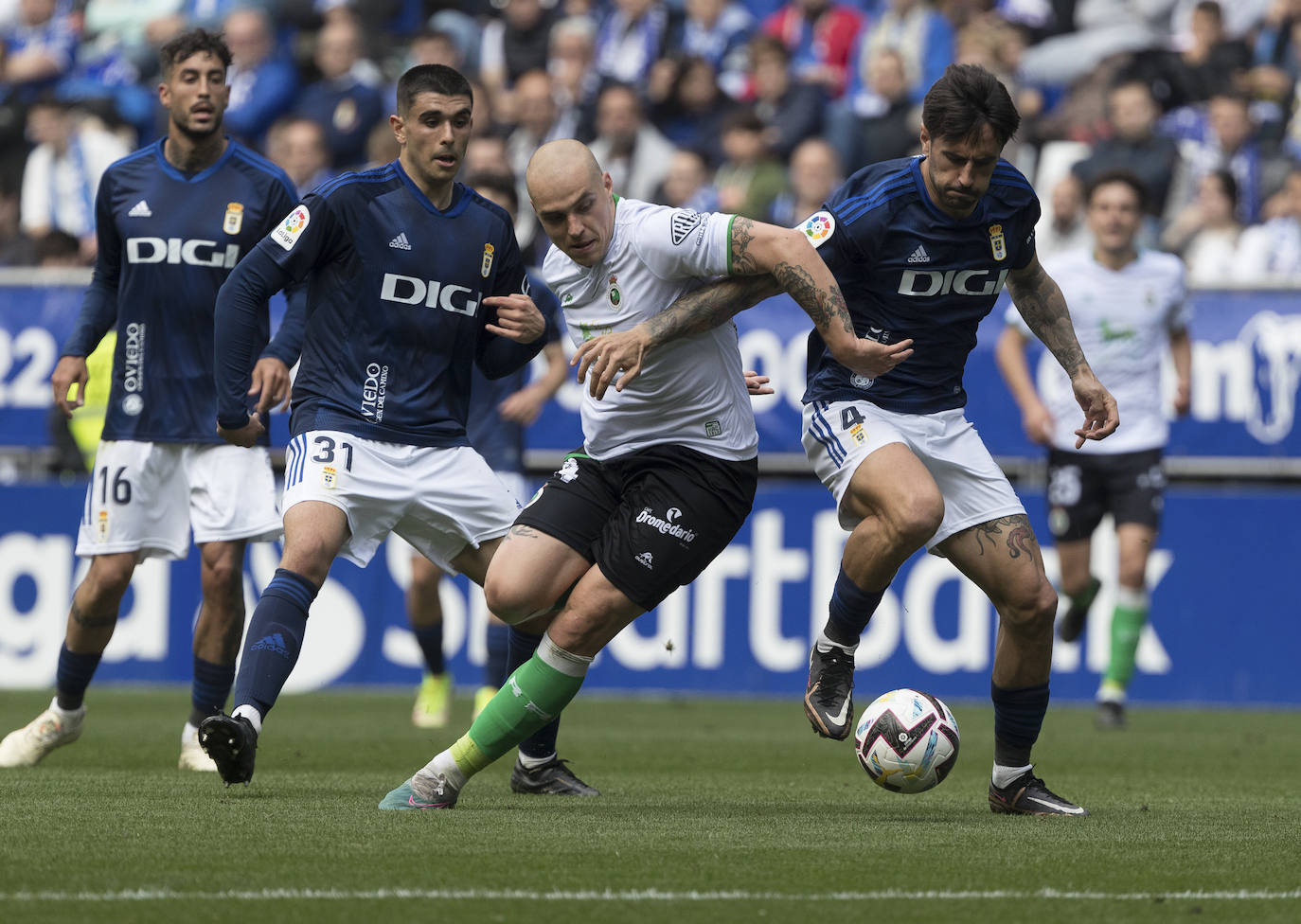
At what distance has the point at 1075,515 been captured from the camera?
11.6m

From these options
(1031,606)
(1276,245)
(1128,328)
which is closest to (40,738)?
(1031,606)

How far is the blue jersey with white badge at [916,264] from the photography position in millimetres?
6645

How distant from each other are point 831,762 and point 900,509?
2.89 metres

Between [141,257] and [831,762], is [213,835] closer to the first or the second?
[141,257]

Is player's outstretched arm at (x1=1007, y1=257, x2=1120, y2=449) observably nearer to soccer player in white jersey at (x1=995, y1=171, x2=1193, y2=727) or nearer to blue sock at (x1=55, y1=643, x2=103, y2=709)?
blue sock at (x1=55, y1=643, x2=103, y2=709)

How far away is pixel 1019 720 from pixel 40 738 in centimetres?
405

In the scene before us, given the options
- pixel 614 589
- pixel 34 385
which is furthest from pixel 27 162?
pixel 614 589

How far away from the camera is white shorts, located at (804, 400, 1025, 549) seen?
21.8 ft

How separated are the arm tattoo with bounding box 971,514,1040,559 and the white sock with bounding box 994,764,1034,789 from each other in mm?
768

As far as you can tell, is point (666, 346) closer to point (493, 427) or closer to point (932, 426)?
point (932, 426)

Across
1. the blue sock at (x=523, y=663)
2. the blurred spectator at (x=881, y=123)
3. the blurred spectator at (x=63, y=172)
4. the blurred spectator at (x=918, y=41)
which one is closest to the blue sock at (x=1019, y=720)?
the blue sock at (x=523, y=663)

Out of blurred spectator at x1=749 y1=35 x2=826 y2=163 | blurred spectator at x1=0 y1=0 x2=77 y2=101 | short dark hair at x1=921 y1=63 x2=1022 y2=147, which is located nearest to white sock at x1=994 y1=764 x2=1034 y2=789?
short dark hair at x1=921 y1=63 x2=1022 y2=147

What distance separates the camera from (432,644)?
10891 mm

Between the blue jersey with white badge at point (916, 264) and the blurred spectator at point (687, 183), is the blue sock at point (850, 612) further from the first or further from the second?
the blurred spectator at point (687, 183)
